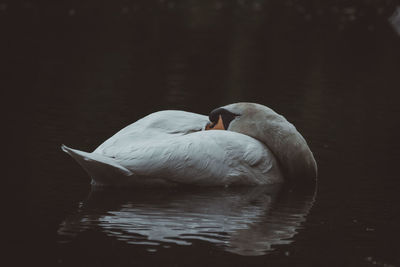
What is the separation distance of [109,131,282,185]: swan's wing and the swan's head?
11 cm

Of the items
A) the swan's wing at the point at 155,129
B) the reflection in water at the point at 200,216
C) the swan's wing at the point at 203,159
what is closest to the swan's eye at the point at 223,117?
the swan's wing at the point at 155,129

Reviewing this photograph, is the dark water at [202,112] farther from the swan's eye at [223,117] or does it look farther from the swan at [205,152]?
the swan's eye at [223,117]

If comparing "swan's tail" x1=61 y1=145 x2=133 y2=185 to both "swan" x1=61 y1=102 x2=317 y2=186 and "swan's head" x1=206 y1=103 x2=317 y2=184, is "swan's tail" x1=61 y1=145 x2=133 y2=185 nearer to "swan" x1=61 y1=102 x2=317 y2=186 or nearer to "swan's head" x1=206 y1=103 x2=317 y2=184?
"swan" x1=61 y1=102 x2=317 y2=186

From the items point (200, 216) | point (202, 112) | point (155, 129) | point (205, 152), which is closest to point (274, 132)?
point (205, 152)

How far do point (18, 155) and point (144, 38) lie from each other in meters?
13.8

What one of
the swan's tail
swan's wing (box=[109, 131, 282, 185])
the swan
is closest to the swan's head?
the swan

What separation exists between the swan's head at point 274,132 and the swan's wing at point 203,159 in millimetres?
106

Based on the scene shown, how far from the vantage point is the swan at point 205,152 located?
7.56m

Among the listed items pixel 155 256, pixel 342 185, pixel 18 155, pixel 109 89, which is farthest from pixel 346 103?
pixel 155 256

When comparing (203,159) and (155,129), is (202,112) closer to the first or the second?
(155,129)

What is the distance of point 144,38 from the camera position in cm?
2202

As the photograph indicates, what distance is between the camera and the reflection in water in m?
6.15

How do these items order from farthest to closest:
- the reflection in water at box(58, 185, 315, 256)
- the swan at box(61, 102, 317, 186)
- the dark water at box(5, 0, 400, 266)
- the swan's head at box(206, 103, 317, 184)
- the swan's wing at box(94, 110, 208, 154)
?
the swan's head at box(206, 103, 317, 184) < the swan's wing at box(94, 110, 208, 154) < the swan at box(61, 102, 317, 186) < the reflection in water at box(58, 185, 315, 256) < the dark water at box(5, 0, 400, 266)

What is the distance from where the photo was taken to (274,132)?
27.0ft
